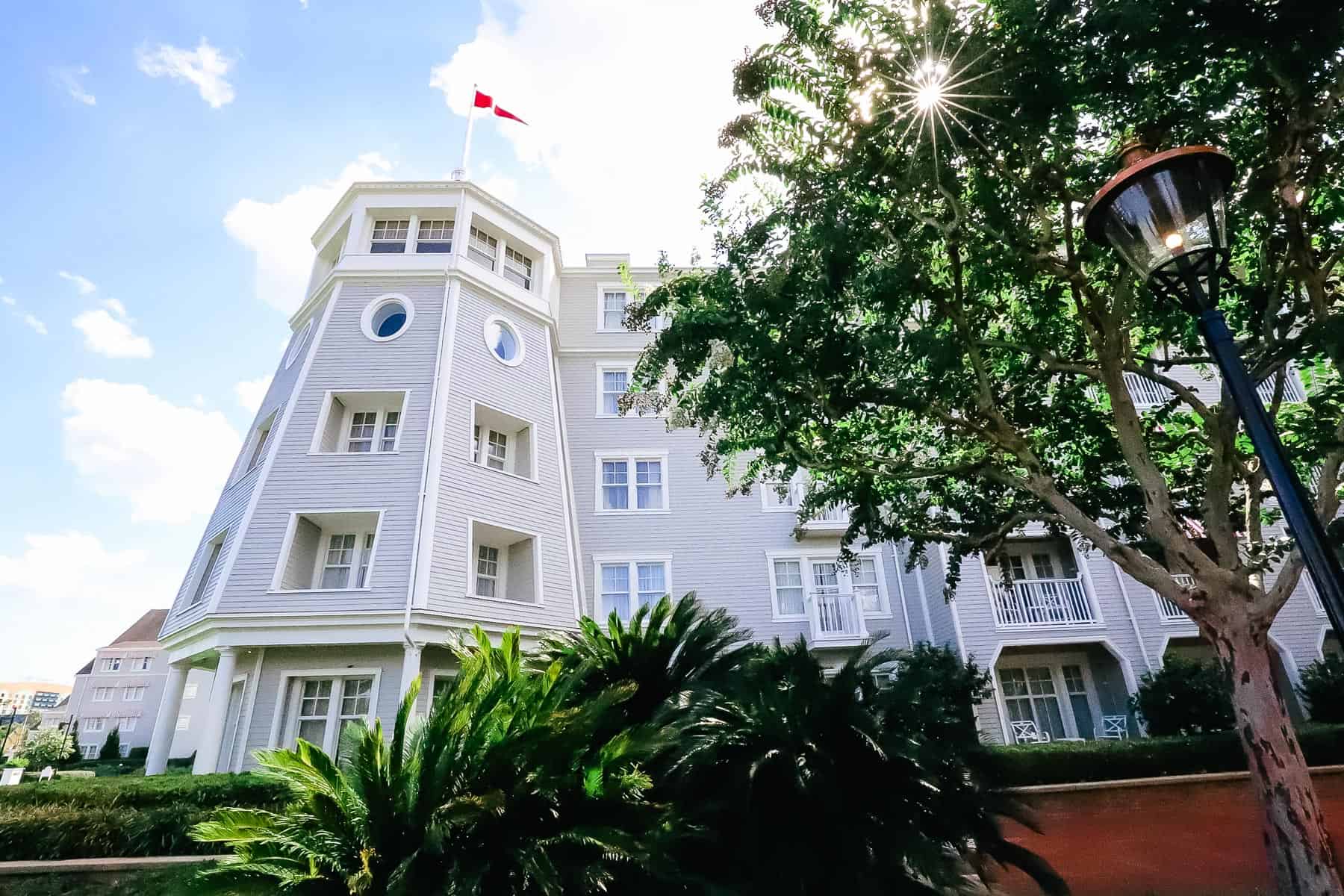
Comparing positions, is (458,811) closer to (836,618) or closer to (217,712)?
(217,712)

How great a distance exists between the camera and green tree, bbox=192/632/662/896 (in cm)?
→ 342

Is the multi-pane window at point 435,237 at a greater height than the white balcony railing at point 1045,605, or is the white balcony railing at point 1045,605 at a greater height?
the multi-pane window at point 435,237

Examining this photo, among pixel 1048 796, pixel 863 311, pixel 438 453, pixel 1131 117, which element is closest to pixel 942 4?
pixel 1131 117

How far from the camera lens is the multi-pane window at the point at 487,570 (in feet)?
51.8

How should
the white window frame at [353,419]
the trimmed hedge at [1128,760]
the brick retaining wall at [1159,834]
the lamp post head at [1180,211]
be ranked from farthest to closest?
the white window frame at [353,419] < the trimmed hedge at [1128,760] < the brick retaining wall at [1159,834] < the lamp post head at [1180,211]

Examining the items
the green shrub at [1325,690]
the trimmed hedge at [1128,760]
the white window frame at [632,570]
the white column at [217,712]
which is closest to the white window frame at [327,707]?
the white column at [217,712]

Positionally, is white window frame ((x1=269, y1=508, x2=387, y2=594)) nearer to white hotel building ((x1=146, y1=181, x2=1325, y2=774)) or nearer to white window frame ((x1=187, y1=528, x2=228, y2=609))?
white hotel building ((x1=146, y1=181, x2=1325, y2=774))

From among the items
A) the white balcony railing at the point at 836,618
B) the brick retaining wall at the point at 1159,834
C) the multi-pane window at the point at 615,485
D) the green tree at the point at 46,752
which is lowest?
the brick retaining wall at the point at 1159,834

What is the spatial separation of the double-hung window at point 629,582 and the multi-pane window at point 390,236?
1085 cm

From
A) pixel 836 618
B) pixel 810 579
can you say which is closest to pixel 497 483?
pixel 810 579

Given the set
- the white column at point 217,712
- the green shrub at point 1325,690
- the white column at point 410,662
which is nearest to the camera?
the white column at point 217,712

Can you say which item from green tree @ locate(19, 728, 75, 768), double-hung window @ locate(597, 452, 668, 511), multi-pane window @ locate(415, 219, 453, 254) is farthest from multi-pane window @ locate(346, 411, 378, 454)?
green tree @ locate(19, 728, 75, 768)

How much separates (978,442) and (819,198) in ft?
16.2

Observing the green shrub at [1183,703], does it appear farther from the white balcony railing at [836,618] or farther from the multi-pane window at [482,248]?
the multi-pane window at [482,248]
